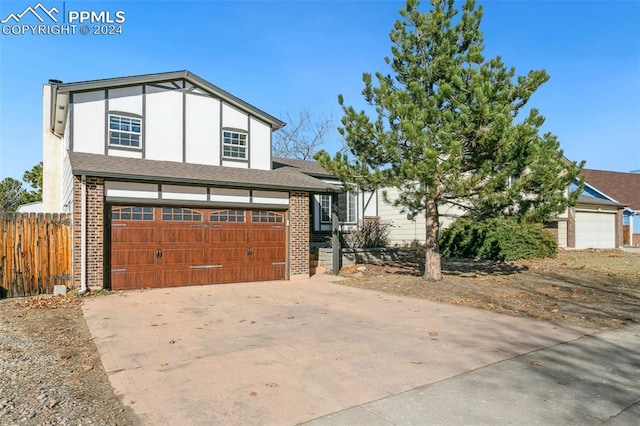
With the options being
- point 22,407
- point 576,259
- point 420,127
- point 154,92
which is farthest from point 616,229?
point 22,407

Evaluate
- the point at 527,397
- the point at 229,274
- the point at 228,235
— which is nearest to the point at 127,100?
the point at 228,235

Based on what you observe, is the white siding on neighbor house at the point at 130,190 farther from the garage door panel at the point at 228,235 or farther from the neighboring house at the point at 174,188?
the garage door panel at the point at 228,235

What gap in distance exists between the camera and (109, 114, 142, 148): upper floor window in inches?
504

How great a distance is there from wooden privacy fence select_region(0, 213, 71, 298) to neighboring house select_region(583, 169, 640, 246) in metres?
30.5

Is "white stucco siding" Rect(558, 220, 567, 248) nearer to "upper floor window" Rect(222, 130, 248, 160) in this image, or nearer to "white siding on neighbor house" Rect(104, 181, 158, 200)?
"upper floor window" Rect(222, 130, 248, 160)

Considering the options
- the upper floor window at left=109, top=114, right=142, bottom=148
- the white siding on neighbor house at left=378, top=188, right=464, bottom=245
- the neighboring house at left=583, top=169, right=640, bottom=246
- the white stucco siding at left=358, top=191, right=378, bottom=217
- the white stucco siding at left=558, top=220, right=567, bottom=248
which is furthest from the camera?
the neighboring house at left=583, top=169, right=640, bottom=246

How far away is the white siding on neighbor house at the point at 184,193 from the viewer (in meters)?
11.5

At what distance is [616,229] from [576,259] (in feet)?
38.9

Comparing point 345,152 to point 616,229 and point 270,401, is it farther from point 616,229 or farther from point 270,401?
point 616,229

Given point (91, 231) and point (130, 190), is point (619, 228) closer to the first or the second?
point (130, 190)

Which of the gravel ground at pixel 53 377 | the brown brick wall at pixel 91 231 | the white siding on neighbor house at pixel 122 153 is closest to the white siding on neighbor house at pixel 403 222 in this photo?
the white siding on neighbor house at pixel 122 153

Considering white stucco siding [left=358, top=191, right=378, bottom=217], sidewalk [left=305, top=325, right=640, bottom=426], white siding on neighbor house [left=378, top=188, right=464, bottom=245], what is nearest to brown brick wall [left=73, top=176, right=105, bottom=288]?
sidewalk [left=305, top=325, right=640, bottom=426]

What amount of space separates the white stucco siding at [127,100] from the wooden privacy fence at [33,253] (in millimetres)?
3867

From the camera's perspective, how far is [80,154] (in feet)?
39.5
